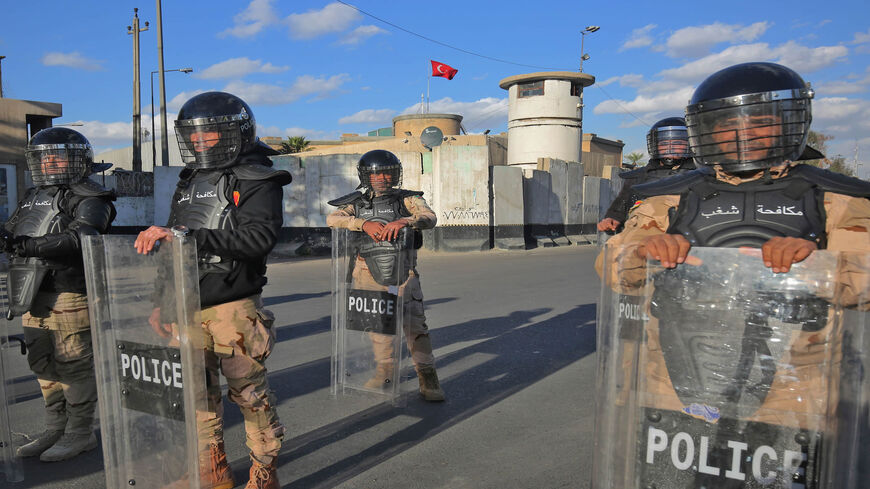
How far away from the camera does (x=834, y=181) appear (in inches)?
79.7

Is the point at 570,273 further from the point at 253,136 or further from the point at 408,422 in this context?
the point at 253,136

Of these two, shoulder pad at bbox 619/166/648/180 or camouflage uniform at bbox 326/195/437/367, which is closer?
camouflage uniform at bbox 326/195/437/367

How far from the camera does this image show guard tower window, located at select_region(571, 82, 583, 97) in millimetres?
27141

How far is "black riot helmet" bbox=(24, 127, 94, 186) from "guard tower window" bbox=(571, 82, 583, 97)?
82.9 ft

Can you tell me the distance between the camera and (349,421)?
14.0ft

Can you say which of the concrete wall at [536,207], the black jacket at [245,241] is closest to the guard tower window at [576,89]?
the concrete wall at [536,207]

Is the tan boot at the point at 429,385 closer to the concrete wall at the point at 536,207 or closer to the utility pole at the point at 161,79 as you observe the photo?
the concrete wall at the point at 536,207

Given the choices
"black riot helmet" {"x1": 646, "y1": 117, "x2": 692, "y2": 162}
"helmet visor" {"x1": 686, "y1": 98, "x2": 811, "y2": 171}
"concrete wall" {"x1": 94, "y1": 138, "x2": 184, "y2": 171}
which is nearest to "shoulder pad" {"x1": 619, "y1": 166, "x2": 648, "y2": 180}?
"black riot helmet" {"x1": 646, "y1": 117, "x2": 692, "y2": 162}

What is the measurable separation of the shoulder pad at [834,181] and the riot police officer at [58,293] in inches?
140

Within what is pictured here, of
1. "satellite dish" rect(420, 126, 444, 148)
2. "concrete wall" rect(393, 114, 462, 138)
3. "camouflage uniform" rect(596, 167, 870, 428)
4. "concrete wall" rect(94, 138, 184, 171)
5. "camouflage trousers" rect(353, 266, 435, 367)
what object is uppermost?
"concrete wall" rect(393, 114, 462, 138)

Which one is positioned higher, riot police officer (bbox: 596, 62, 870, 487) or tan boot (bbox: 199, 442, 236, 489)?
riot police officer (bbox: 596, 62, 870, 487)

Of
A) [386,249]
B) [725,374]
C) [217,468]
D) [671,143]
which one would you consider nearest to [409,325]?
[386,249]

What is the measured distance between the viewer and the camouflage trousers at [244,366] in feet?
9.55

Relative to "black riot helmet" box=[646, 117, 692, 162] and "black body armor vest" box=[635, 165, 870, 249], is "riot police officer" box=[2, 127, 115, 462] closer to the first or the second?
"black body armor vest" box=[635, 165, 870, 249]
